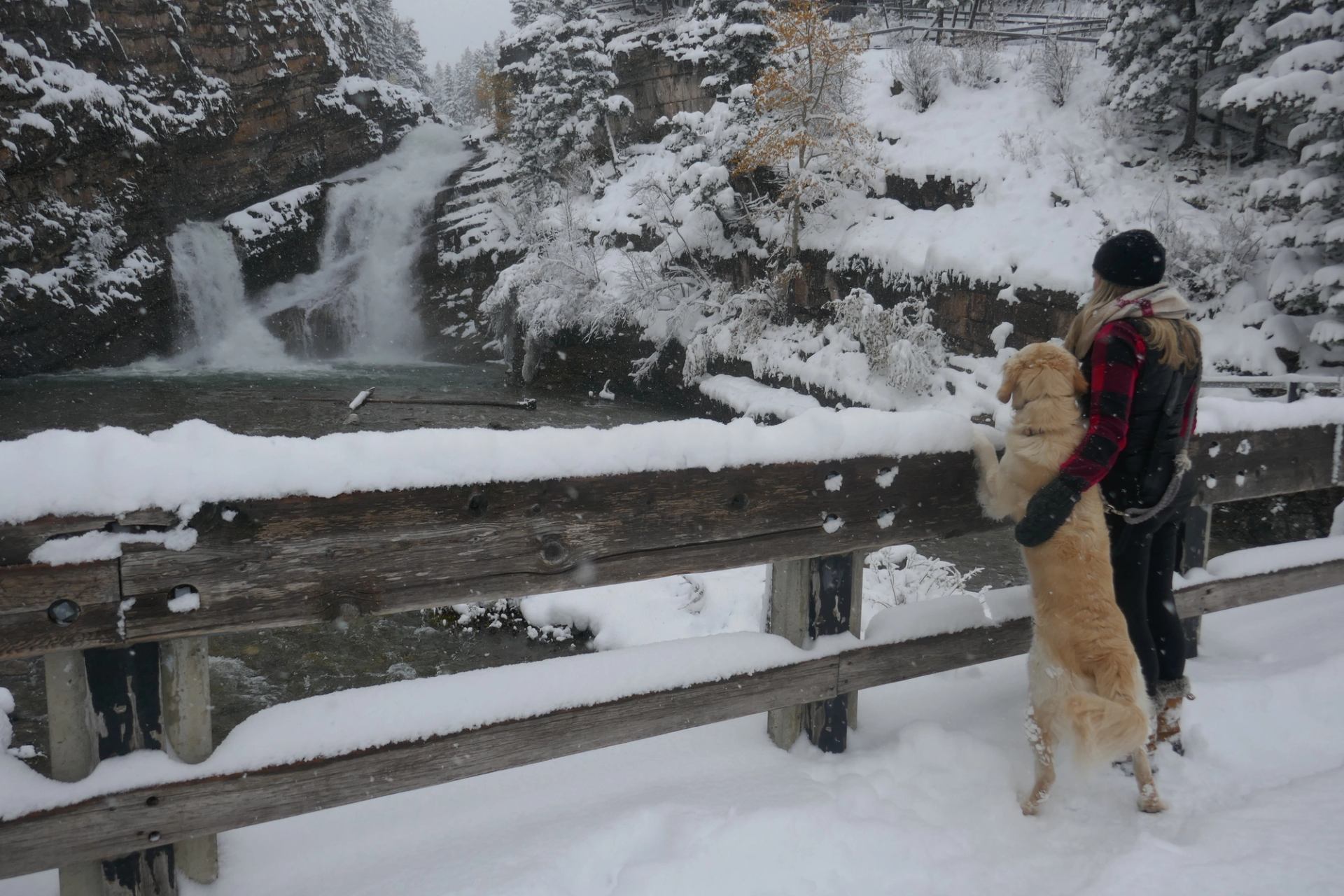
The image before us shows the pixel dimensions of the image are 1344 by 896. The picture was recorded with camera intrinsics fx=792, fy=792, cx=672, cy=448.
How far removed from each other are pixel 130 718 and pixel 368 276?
85.3 ft

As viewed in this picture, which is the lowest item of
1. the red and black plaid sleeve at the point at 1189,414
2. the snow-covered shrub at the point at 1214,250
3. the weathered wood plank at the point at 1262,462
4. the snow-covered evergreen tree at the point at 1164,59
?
the weathered wood plank at the point at 1262,462

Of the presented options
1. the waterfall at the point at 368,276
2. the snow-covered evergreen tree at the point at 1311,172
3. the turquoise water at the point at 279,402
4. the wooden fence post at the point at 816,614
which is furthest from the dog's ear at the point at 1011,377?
the waterfall at the point at 368,276

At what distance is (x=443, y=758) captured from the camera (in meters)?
2.09

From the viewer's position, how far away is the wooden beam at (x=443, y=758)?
1731 millimetres

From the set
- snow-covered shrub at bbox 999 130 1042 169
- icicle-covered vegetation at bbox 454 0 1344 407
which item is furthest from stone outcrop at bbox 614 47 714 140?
snow-covered shrub at bbox 999 130 1042 169

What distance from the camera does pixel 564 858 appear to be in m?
2.18

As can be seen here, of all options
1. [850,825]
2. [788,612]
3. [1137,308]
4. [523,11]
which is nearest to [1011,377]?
[1137,308]

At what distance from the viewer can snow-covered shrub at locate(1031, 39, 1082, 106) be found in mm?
16641

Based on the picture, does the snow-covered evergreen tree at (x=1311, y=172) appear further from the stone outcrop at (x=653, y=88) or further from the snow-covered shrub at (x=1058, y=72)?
the stone outcrop at (x=653, y=88)

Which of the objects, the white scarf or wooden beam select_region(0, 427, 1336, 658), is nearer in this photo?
wooden beam select_region(0, 427, 1336, 658)

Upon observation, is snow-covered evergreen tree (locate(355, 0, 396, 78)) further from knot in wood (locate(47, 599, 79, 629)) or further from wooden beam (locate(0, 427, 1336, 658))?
knot in wood (locate(47, 599, 79, 629))

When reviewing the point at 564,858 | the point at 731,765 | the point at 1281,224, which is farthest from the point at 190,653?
the point at 1281,224

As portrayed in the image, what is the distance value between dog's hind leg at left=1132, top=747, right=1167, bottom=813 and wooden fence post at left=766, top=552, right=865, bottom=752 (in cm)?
93

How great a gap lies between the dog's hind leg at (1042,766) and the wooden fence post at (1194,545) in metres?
1.58
